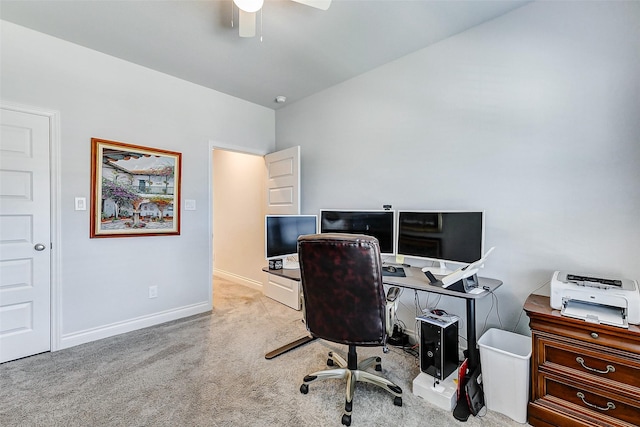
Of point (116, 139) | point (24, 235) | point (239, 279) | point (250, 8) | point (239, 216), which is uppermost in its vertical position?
point (250, 8)

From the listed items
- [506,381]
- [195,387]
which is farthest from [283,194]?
[506,381]

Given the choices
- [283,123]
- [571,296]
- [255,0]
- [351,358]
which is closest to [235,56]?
[255,0]

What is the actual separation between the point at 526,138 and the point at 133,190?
3445mm

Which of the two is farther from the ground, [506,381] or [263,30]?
[263,30]

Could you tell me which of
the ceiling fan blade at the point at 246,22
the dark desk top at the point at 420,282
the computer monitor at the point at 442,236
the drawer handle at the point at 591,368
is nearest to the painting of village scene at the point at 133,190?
the dark desk top at the point at 420,282

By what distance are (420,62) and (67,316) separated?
386cm

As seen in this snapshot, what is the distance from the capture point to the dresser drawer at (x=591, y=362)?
1423 mm

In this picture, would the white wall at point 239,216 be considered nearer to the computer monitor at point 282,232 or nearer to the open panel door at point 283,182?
the open panel door at point 283,182

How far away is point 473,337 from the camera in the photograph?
1948mm

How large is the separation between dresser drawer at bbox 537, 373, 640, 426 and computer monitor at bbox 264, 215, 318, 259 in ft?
6.33

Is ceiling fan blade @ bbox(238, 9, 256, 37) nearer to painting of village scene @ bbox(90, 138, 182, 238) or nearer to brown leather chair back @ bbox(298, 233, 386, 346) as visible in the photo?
brown leather chair back @ bbox(298, 233, 386, 346)

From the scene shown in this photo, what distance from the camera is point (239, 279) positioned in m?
4.69

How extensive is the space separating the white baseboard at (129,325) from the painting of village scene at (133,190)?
0.86m

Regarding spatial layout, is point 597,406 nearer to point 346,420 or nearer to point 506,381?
point 506,381
